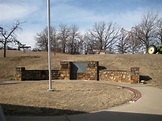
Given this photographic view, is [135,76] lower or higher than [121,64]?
lower

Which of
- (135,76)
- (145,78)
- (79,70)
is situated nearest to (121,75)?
(135,76)

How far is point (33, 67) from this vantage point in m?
23.5

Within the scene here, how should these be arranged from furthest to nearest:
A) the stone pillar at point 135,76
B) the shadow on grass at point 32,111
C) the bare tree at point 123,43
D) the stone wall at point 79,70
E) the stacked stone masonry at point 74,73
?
1. the bare tree at point 123,43
2. the stone wall at point 79,70
3. the stacked stone masonry at point 74,73
4. the stone pillar at point 135,76
5. the shadow on grass at point 32,111

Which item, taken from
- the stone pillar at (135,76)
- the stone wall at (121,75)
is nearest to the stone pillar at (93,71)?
the stone wall at (121,75)

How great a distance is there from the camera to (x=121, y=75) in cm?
1841

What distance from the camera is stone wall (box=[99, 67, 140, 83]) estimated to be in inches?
685

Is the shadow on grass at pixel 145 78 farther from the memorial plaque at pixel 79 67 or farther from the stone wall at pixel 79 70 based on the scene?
the memorial plaque at pixel 79 67

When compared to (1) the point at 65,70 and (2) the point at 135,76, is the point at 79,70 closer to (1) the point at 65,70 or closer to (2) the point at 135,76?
(1) the point at 65,70

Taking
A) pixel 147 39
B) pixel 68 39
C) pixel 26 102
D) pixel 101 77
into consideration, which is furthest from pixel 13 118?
pixel 68 39

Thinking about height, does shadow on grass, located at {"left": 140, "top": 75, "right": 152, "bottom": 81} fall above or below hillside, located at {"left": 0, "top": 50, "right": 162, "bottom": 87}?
below

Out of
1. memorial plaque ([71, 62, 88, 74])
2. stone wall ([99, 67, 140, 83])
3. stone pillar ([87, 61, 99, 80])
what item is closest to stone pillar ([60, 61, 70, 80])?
memorial plaque ([71, 62, 88, 74])

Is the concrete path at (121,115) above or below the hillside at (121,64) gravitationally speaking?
below

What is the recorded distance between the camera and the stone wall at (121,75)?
17.4 meters

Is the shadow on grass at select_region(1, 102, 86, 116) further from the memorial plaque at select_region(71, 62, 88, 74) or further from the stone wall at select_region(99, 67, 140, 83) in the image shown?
the memorial plaque at select_region(71, 62, 88, 74)
